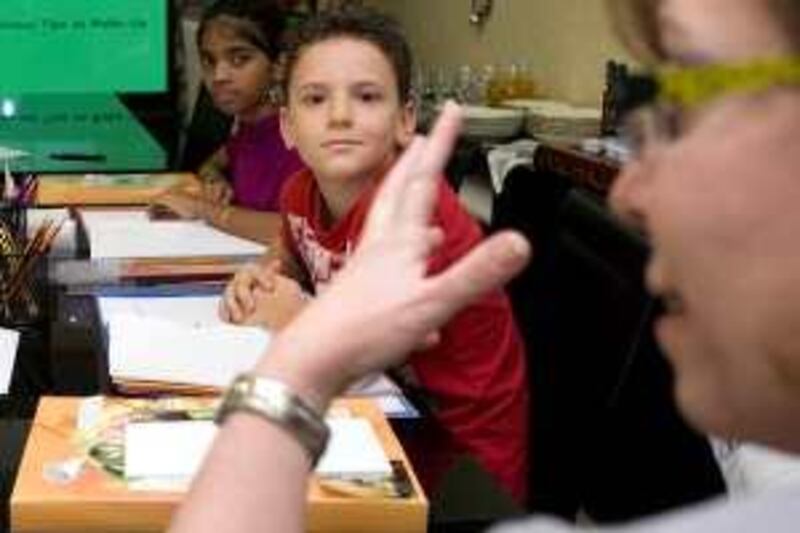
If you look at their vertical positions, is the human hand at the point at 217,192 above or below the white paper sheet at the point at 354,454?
above

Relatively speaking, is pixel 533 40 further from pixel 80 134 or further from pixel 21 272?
pixel 21 272

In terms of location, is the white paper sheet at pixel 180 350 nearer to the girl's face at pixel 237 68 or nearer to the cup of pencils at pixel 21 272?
the cup of pencils at pixel 21 272

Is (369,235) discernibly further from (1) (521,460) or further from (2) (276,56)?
(2) (276,56)

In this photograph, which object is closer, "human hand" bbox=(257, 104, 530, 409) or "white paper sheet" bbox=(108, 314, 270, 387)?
"human hand" bbox=(257, 104, 530, 409)

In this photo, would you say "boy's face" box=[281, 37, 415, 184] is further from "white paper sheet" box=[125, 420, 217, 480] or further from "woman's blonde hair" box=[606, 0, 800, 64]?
"woman's blonde hair" box=[606, 0, 800, 64]

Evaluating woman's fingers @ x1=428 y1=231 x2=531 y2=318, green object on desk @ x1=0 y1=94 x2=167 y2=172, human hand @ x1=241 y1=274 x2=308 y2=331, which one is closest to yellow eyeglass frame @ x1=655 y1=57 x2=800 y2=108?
woman's fingers @ x1=428 y1=231 x2=531 y2=318

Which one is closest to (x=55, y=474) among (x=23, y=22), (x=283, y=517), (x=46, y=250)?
(x=283, y=517)

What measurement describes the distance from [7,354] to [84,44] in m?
2.58

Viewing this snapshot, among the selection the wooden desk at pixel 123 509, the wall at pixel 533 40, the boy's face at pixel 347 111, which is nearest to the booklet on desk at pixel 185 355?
the wooden desk at pixel 123 509

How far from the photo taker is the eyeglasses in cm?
49

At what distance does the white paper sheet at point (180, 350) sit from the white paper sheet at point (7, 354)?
0.39 feet

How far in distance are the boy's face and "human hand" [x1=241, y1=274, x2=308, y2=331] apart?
233 millimetres

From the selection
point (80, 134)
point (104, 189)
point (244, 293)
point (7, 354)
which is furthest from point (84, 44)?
point (7, 354)

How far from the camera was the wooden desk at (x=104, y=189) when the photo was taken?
8.87 ft
